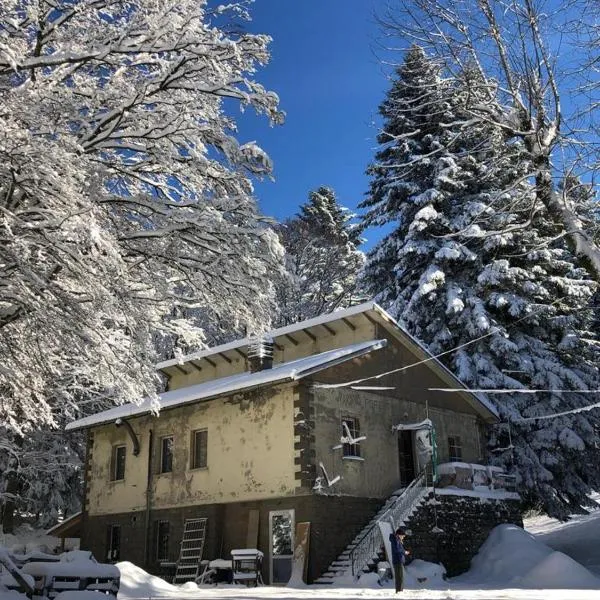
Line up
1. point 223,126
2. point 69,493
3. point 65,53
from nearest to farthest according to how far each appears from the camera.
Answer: point 65,53
point 223,126
point 69,493

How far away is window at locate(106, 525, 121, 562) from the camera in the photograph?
24.6m

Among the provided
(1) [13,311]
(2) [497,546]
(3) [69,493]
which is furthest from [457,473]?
(3) [69,493]

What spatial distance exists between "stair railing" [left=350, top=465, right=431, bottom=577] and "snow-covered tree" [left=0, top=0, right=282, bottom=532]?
10.3 metres

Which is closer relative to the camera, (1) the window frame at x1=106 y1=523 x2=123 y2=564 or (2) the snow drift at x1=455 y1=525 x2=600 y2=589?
(2) the snow drift at x1=455 y1=525 x2=600 y2=589

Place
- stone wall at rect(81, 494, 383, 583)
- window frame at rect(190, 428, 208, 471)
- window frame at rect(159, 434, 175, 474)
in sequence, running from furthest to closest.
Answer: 1. window frame at rect(159, 434, 175, 474)
2. window frame at rect(190, 428, 208, 471)
3. stone wall at rect(81, 494, 383, 583)

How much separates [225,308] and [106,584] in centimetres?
491

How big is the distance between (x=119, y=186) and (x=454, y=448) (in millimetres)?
17938

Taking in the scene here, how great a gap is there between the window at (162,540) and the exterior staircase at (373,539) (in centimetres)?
656

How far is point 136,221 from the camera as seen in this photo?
10.6 metres

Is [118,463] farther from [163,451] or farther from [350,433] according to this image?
[350,433]

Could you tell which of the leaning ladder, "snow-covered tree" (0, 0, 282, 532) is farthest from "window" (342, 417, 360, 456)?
"snow-covered tree" (0, 0, 282, 532)

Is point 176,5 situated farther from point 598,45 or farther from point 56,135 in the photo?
point 598,45

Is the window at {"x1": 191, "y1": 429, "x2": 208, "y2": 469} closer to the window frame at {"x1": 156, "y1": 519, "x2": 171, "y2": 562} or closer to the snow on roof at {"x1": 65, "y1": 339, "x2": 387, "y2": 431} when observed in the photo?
the snow on roof at {"x1": 65, "y1": 339, "x2": 387, "y2": 431}

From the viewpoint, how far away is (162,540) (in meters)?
23.2
